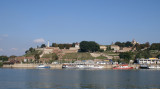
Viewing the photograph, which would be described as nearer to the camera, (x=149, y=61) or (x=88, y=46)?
(x=149, y=61)

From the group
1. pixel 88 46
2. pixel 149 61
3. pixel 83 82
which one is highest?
pixel 88 46

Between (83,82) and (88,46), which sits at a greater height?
(88,46)

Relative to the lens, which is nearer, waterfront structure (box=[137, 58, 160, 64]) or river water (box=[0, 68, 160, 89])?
river water (box=[0, 68, 160, 89])

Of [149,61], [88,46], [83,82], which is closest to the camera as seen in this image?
[83,82]

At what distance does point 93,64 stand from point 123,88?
59898 mm

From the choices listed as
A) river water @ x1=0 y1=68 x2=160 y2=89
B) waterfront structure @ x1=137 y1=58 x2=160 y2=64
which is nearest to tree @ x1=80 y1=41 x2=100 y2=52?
waterfront structure @ x1=137 y1=58 x2=160 y2=64

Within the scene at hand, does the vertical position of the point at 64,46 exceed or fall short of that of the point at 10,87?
it exceeds it

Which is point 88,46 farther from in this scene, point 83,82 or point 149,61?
point 83,82

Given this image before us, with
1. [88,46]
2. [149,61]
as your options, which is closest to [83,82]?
[149,61]

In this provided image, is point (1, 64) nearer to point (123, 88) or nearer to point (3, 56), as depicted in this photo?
point (3, 56)

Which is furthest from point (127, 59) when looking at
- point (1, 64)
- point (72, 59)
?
point (1, 64)

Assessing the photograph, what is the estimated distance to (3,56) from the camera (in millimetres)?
124812

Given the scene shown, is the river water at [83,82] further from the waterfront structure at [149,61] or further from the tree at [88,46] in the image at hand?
the tree at [88,46]

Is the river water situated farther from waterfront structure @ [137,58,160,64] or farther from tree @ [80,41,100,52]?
tree @ [80,41,100,52]
